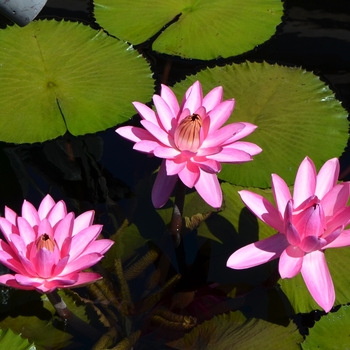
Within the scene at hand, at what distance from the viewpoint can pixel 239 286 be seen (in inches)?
81.0

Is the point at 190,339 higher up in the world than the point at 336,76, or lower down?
lower down

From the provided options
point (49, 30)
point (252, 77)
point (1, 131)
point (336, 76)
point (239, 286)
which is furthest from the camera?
point (336, 76)

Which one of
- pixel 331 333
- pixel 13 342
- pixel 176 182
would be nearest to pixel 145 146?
pixel 176 182

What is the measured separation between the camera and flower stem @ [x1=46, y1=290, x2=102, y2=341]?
1.66 m

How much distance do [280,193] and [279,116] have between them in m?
0.89

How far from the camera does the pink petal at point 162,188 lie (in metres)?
1.71

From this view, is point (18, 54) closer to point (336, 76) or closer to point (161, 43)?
point (161, 43)

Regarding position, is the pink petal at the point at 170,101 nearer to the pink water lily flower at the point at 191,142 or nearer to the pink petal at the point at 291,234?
the pink water lily flower at the point at 191,142

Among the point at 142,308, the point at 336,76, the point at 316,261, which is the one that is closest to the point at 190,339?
the point at 142,308

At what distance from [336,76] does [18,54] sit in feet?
5.97

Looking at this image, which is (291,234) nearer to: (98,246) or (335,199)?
(335,199)

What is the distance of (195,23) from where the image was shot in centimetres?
279

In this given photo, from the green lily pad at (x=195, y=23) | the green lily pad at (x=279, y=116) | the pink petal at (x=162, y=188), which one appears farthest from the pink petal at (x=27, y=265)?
the green lily pad at (x=195, y=23)

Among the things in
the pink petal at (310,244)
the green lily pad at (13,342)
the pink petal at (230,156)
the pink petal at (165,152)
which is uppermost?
the pink petal at (165,152)
